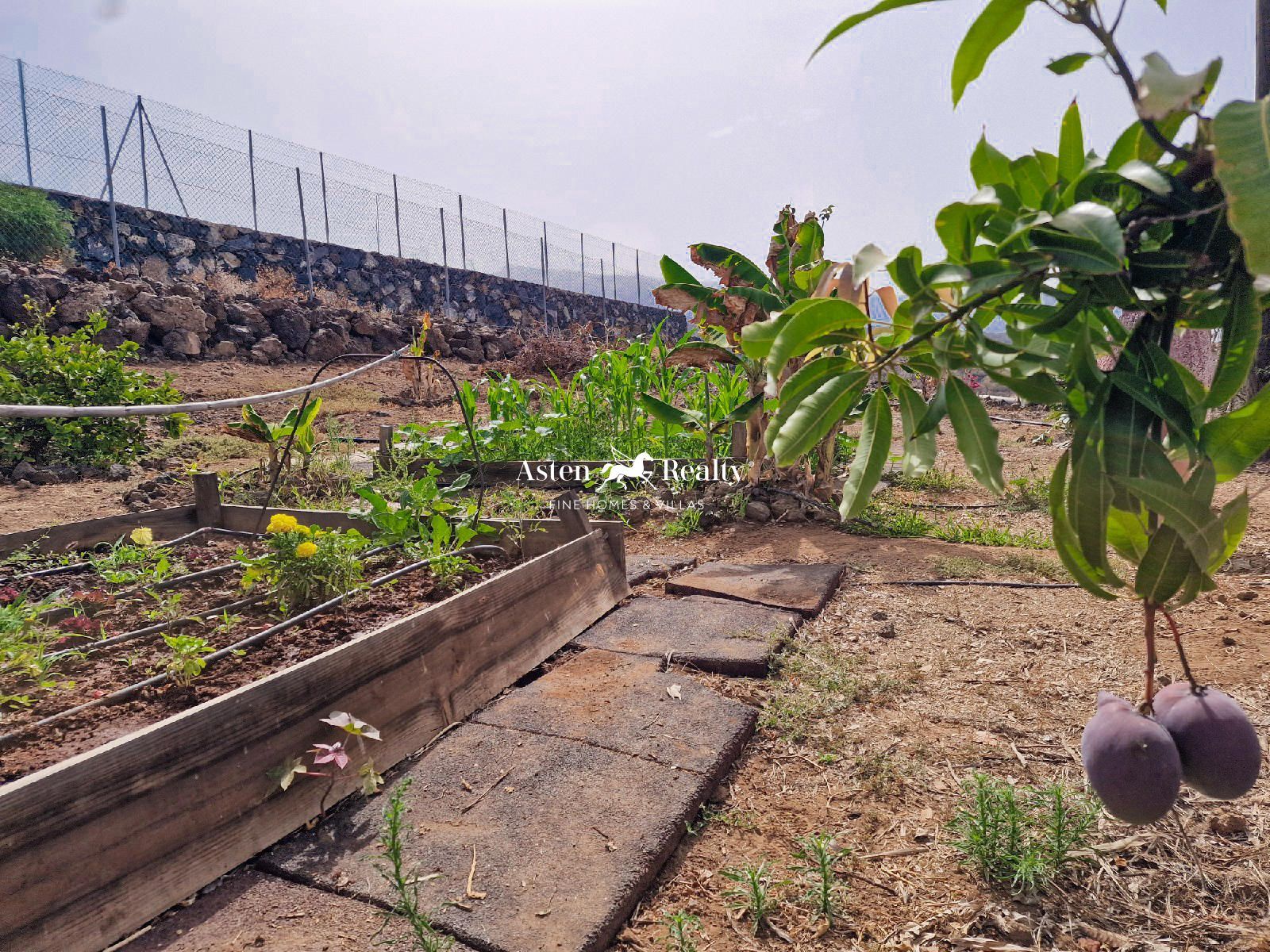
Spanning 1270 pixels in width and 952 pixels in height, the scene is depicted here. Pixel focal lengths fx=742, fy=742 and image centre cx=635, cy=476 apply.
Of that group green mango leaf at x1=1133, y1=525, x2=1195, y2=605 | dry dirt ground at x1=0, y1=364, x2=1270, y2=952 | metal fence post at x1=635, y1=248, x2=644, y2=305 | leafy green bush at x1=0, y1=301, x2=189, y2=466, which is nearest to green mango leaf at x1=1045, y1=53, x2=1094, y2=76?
green mango leaf at x1=1133, y1=525, x2=1195, y2=605

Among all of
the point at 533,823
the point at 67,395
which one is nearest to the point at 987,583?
the point at 533,823

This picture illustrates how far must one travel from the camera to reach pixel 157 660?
1883mm

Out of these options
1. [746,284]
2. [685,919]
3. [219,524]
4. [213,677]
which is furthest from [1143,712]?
[746,284]

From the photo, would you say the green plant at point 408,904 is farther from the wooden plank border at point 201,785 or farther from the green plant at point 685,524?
the green plant at point 685,524

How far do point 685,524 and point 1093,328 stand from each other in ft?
12.7

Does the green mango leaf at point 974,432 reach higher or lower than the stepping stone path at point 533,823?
higher

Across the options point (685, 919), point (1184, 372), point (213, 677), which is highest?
point (1184, 372)

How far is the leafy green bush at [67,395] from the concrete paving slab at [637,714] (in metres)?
4.63

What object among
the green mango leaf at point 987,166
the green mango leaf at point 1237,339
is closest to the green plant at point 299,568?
the green mango leaf at point 987,166

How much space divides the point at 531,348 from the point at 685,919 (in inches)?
446

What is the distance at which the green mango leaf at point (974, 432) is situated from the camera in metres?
0.53

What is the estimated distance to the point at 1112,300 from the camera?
0.49 metres

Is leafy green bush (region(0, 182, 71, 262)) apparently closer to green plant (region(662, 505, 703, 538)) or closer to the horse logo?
the horse logo

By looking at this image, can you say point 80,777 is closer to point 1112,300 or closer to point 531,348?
point 1112,300
